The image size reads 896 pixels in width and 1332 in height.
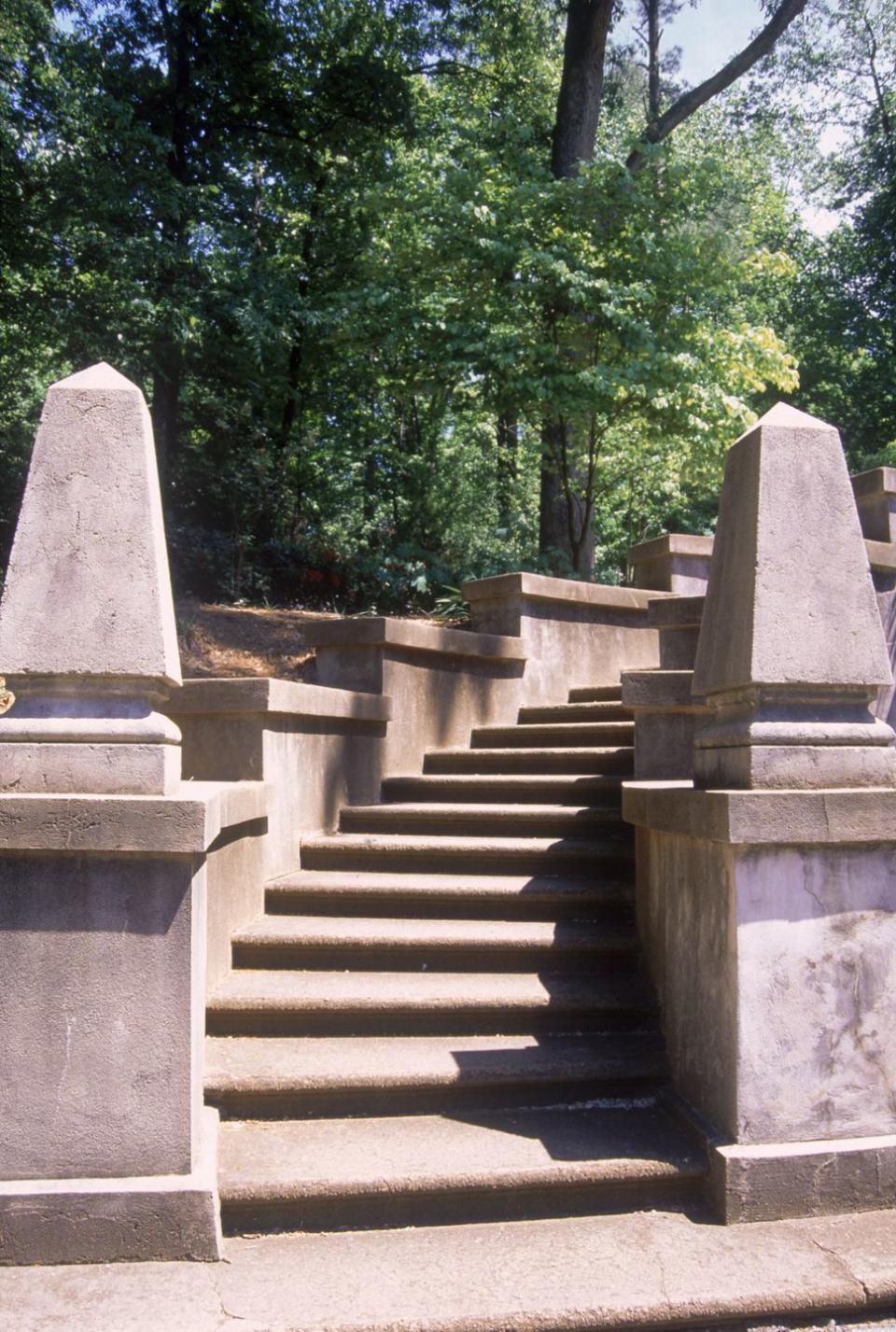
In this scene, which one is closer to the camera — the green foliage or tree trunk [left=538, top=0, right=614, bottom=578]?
the green foliage

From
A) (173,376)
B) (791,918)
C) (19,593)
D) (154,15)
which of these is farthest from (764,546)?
(154,15)

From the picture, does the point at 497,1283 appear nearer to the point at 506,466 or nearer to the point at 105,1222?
the point at 105,1222

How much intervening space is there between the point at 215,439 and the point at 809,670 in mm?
11755

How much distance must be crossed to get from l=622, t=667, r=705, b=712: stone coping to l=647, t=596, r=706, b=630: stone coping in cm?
105

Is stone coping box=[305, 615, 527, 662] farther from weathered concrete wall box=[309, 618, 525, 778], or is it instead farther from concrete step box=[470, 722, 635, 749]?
concrete step box=[470, 722, 635, 749]

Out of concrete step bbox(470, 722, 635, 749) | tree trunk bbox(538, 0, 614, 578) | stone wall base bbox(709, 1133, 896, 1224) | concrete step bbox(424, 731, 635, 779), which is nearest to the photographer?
stone wall base bbox(709, 1133, 896, 1224)

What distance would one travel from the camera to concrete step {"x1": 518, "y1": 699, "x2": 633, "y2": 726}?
272 inches

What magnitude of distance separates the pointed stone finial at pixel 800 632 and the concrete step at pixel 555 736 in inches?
105

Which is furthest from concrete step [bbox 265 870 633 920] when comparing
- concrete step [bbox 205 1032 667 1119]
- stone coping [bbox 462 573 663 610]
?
stone coping [bbox 462 573 663 610]


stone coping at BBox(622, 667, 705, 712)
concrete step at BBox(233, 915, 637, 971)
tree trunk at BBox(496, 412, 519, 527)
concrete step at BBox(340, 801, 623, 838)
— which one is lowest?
concrete step at BBox(233, 915, 637, 971)

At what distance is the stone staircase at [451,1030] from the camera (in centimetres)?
340

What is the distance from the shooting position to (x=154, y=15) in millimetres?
13883

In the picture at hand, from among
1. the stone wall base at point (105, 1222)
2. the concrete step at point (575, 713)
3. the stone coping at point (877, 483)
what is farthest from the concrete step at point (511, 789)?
the stone wall base at point (105, 1222)

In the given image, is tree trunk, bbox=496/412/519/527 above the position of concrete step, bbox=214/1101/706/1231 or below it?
above
